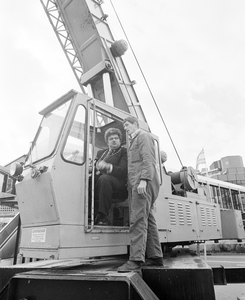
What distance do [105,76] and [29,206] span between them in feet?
10.5

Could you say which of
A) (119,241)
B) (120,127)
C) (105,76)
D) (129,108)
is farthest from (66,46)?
(119,241)

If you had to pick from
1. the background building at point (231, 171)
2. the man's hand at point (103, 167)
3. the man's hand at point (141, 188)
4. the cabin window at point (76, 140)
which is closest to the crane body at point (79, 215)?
the cabin window at point (76, 140)

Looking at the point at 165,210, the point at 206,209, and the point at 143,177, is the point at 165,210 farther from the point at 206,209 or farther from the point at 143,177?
the point at 206,209

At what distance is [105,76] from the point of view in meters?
5.12

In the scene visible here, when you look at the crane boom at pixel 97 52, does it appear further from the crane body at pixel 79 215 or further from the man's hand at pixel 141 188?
the man's hand at pixel 141 188

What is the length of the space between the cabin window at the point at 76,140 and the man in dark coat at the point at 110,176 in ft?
1.41

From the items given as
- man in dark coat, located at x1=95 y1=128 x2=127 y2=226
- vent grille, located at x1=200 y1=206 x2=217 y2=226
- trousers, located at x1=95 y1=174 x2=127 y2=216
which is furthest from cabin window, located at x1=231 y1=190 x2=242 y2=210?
trousers, located at x1=95 y1=174 x2=127 y2=216

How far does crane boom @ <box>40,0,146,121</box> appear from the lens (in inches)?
201

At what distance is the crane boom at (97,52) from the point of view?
512cm

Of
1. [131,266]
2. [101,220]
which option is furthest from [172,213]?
[131,266]

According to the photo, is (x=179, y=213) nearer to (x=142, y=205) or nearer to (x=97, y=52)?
(x=142, y=205)

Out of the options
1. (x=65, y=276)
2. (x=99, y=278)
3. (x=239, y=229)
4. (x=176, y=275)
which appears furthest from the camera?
(x=239, y=229)

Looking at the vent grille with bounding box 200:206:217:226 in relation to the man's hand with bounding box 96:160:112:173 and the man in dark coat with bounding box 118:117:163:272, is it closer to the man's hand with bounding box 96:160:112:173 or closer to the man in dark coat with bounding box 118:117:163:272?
the man in dark coat with bounding box 118:117:163:272

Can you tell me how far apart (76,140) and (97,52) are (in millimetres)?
3278
